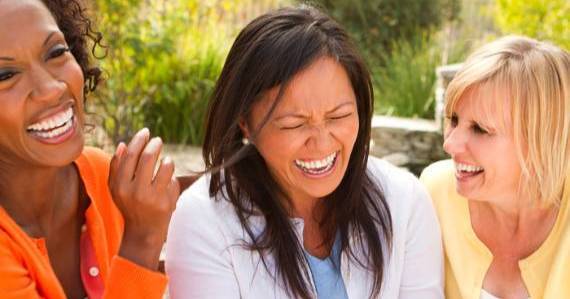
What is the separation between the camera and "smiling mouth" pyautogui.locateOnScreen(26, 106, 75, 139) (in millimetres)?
1877

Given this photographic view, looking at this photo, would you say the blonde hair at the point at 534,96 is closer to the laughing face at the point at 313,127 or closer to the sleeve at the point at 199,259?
the laughing face at the point at 313,127

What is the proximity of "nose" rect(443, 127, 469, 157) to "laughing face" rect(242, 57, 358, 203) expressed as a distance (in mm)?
304

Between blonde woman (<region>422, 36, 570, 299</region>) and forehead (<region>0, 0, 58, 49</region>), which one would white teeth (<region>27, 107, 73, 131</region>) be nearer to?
forehead (<region>0, 0, 58, 49</region>)

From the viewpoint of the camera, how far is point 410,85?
6.76m

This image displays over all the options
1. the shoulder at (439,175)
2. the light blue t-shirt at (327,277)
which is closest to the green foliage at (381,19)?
the shoulder at (439,175)

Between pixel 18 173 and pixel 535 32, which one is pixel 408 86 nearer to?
pixel 535 32

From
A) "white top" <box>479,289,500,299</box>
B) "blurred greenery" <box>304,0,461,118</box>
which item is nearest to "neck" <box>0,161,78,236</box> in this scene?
"white top" <box>479,289,500,299</box>

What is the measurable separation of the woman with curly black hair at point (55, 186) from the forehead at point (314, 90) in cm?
39

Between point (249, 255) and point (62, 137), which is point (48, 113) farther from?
point (249, 255)

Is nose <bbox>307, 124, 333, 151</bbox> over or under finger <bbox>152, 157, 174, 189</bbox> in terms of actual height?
under

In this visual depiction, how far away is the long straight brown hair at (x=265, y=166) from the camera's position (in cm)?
219

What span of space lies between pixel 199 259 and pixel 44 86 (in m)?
0.67

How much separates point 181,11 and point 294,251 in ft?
15.0

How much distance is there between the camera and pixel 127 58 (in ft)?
20.0
